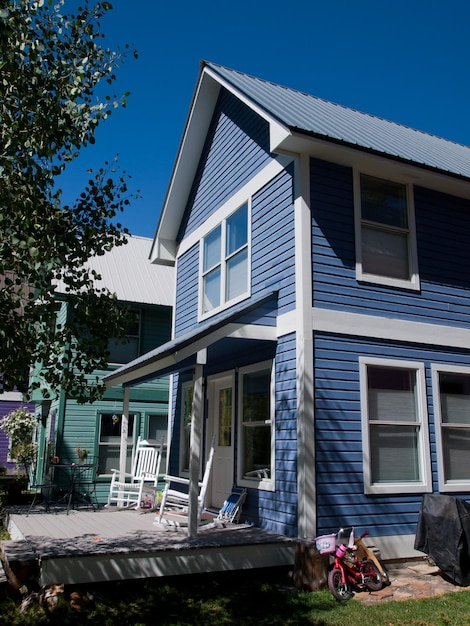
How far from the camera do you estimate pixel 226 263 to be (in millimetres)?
10367

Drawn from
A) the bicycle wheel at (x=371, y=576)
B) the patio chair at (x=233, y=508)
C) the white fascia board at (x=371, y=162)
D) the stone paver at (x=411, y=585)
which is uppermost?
the white fascia board at (x=371, y=162)

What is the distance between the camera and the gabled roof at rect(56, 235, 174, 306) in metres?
17.4

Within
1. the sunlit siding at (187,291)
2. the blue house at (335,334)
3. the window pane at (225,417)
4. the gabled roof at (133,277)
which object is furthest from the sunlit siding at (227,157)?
the gabled roof at (133,277)

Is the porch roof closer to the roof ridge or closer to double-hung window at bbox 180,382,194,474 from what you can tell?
double-hung window at bbox 180,382,194,474

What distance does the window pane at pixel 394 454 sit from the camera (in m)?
7.89

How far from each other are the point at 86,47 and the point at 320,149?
3326mm

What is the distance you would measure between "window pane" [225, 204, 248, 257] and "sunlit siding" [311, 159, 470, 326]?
1901 millimetres

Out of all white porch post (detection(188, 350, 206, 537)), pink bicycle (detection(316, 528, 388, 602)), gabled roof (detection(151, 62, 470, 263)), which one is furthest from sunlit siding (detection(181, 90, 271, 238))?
pink bicycle (detection(316, 528, 388, 602))

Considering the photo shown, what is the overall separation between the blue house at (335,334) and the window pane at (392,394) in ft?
0.07

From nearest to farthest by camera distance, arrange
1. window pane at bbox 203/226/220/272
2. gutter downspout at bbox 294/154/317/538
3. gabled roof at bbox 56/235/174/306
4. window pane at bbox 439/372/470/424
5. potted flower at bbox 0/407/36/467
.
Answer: gutter downspout at bbox 294/154/317/538 < window pane at bbox 439/372/470/424 < window pane at bbox 203/226/220/272 < gabled roof at bbox 56/235/174/306 < potted flower at bbox 0/407/36/467

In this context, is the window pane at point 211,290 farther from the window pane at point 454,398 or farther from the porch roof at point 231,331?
the window pane at point 454,398

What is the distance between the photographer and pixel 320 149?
8.14 metres

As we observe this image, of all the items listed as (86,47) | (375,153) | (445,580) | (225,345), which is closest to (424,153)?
(375,153)

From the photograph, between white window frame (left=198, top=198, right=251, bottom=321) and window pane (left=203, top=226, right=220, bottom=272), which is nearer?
white window frame (left=198, top=198, right=251, bottom=321)
